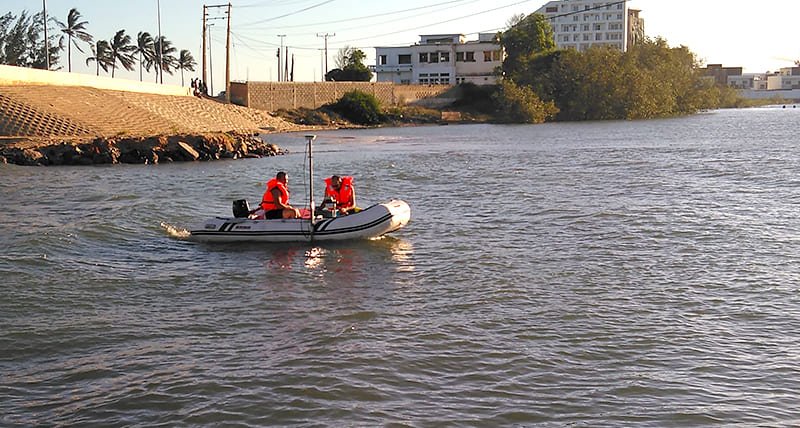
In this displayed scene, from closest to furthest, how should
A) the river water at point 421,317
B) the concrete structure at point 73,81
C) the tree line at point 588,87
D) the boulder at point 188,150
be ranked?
the river water at point 421,317 → the boulder at point 188,150 → the concrete structure at point 73,81 → the tree line at point 588,87

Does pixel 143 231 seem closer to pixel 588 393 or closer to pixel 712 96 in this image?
pixel 588 393

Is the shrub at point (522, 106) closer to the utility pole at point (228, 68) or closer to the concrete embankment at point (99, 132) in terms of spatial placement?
the utility pole at point (228, 68)

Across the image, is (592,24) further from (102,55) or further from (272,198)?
(272,198)

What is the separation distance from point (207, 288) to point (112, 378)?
175 inches

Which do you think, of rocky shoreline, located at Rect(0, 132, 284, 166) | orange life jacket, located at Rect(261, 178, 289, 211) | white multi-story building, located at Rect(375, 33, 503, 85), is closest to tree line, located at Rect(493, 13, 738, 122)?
white multi-story building, located at Rect(375, 33, 503, 85)

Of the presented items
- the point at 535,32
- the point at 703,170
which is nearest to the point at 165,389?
the point at 703,170

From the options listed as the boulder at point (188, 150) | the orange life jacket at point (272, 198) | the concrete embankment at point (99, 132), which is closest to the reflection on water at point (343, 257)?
the orange life jacket at point (272, 198)

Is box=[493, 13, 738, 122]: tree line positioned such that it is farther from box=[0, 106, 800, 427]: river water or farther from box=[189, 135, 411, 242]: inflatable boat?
box=[189, 135, 411, 242]: inflatable boat

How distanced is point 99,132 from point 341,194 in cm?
3044

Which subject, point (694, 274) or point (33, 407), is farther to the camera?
point (694, 274)

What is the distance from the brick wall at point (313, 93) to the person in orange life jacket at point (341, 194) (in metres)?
64.5

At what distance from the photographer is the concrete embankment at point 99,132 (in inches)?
1471

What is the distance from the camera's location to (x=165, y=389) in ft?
29.1

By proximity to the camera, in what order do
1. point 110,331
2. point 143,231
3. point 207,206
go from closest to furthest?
1. point 110,331
2. point 143,231
3. point 207,206
